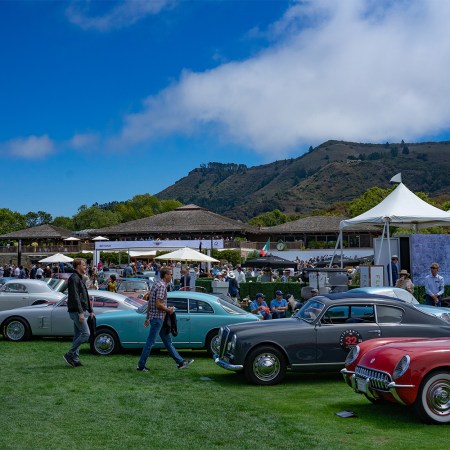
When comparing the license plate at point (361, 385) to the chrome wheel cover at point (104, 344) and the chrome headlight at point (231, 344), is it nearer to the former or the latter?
the chrome headlight at point (231, 344)

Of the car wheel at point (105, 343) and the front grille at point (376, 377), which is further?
the car wheel at point (105, 343)

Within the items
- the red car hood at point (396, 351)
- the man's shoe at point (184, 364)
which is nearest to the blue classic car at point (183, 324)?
the man's shoe at point (184, 364)

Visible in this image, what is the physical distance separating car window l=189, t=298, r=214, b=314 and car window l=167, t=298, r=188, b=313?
107 mm

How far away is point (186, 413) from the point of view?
336 inches

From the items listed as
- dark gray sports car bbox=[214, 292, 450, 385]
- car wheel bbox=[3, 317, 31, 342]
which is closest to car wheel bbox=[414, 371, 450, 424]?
dark gray sports car bbox=[214, 292, 450, 385]

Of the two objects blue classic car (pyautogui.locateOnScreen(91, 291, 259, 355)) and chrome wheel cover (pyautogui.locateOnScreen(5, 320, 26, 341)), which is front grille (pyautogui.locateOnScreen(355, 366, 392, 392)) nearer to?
blue classic car (pyautogui.locateOnScreen(91, 291, 259, 355))

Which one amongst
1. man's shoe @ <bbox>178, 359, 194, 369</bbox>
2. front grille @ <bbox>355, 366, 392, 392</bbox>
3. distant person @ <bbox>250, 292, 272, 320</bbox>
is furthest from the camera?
distant person @ <bbox>250, 292, 272, 320</bbox>

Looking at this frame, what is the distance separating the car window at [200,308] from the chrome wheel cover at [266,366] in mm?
3555

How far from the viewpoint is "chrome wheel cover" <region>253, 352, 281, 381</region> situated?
10.8 meters

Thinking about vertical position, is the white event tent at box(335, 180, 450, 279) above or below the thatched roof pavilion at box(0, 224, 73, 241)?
below

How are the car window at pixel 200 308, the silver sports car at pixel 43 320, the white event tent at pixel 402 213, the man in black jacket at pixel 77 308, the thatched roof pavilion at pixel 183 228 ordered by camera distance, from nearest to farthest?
the man in black jacket at pixel 77 308, the car window at pixel 200 308, the silver sports car at pixel 43 320, the white event tent at pixel 402 213, the thatched roof pavilion at pixel 183 228

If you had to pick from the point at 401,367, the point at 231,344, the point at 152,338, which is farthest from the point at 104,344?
the point at 401,367

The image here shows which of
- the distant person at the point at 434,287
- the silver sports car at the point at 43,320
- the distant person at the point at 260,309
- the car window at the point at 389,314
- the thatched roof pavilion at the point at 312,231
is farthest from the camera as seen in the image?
the thatched roof pavilion at the point at 312,231

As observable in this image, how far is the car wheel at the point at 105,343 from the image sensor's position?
1437 centimetres
